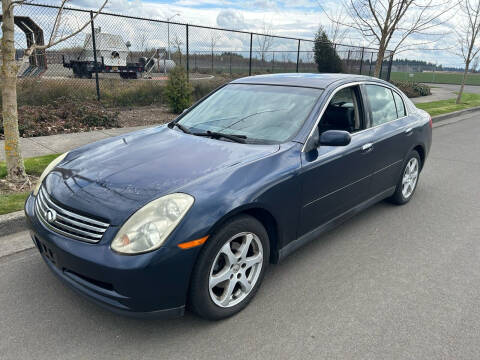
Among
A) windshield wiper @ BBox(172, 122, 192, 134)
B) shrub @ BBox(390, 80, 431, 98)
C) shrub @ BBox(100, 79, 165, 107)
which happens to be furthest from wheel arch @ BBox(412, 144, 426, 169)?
shrub @ BBox(390, 80, 431, 98)

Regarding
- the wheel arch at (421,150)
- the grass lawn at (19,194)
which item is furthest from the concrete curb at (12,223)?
the wheel arch at (421,150)

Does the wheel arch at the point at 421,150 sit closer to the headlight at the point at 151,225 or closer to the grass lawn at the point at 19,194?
the headlight at the point at 151,225

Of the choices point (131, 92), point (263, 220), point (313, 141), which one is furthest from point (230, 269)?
point (131, 92)

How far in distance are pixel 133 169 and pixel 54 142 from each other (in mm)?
5143

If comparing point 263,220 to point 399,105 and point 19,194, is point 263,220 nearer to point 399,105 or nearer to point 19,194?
point 399,105

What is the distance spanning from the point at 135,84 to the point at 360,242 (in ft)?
34.0

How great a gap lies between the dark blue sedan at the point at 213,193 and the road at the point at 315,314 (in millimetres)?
257

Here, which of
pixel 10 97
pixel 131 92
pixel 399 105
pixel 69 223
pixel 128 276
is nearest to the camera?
pixel 128 276

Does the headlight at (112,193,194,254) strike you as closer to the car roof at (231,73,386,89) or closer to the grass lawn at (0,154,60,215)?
the car roof at (231,73,386,89)

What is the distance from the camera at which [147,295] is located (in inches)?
88.0

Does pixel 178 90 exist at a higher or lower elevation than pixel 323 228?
higher

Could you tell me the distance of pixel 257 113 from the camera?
11.5 feet

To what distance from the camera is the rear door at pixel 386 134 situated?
4.02 meters

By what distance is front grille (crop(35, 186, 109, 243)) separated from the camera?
7.57 feet
